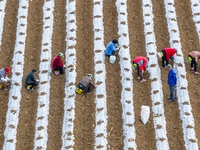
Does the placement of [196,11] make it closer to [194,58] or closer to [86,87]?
[194,58]

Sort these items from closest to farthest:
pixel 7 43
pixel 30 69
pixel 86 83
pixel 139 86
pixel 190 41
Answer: pixel 86 83 → pixel 139 86 → pixel 30 69 → pixel 190 41 → pixel 7 43

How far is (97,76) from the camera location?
61.2 ft

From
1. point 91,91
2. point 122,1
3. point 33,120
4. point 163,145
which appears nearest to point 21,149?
point 33,120

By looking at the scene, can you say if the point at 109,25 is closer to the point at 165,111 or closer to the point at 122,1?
the point at 122,1

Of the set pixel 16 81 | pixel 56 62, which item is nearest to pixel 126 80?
pixel 56 62

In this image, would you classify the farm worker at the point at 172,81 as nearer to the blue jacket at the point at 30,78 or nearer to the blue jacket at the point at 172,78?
the blue jacket at the point at 172,78

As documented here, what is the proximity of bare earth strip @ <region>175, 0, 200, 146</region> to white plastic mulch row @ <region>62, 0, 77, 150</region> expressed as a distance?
4.82m

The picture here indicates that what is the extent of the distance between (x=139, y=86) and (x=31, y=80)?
4521mm

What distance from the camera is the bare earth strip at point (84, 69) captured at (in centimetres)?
1656

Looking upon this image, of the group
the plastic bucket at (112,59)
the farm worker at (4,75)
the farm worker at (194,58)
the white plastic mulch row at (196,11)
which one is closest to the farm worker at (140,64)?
the plastic bucket at (112,59)

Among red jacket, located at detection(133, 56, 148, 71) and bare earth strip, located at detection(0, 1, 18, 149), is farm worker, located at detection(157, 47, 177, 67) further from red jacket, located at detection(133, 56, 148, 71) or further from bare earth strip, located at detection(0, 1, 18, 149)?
bare earth strip, located at detection(0, 1, 18, 149)

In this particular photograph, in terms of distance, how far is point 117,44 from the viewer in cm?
2008

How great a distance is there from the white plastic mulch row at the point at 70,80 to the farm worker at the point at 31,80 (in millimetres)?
1347

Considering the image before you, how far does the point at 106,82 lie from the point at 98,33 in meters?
3.31
